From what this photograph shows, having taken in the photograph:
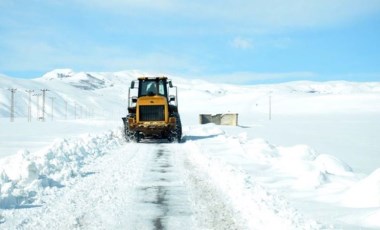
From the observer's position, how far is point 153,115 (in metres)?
22.2

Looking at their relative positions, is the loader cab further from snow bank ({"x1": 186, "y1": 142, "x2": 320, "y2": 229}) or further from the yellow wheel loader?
snow bank ({"x1": 186, "y1": 142, "x2": 320, "y2": 229})

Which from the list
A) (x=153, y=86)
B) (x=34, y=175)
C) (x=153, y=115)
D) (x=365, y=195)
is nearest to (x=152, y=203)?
(x=34, y=175)

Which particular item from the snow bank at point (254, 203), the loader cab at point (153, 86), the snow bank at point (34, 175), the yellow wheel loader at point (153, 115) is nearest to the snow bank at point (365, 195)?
the snow bank at point (254, 203)

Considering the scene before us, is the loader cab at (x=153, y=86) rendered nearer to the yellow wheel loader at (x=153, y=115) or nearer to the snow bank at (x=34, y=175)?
the yellow wheel loader at (x=153, y=115)

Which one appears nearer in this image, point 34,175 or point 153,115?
point 34,175

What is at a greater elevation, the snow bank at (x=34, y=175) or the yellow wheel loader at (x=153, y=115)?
the yellow wheel loader at (x=153, y=115)

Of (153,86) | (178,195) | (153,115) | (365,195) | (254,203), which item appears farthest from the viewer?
(153,86)

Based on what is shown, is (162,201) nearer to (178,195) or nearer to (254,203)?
(178,195)

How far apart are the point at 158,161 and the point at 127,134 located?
362 inches

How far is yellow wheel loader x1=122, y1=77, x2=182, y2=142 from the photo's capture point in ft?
71.3

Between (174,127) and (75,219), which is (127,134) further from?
(75,219)

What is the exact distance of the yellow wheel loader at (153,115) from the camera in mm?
21734

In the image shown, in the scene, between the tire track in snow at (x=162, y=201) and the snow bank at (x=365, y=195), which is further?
the snow bank at (x=365, y=195)

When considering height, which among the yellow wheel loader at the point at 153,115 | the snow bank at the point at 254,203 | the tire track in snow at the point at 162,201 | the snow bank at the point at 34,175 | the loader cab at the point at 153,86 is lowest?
the tire track in snow at the point at 162,201
